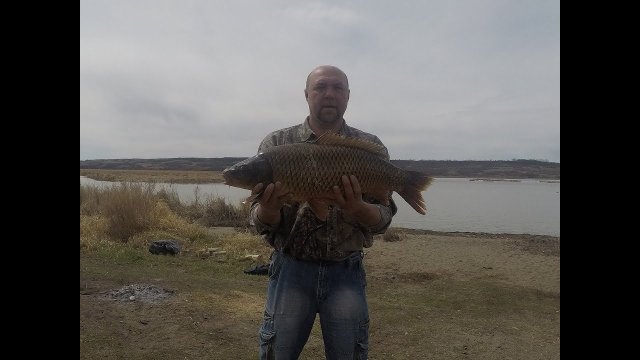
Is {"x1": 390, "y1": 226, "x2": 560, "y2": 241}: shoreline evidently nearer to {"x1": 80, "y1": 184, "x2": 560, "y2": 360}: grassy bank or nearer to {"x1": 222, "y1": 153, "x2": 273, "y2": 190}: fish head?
{"x1": 80, "y1": 184, "x2": 560, "y2": 360}: grassy bank

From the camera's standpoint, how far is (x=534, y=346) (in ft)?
20.2

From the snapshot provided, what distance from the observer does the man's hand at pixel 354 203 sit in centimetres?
306

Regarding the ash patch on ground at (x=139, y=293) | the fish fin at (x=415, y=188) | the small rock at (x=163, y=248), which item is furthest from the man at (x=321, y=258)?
the small rock at (x=163, y=248)

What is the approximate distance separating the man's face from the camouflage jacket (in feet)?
2.00

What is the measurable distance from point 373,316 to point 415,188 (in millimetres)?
3749

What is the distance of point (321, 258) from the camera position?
3135 millimetres

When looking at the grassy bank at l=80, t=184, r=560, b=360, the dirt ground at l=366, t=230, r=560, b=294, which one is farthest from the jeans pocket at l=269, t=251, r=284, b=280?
the dirt ground at l=366, t=230, r=560, b=294

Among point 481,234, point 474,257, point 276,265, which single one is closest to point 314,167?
point 276,265

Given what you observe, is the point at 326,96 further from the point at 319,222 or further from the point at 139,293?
the point at 139,293

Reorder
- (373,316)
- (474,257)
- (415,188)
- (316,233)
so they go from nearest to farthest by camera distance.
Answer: (316,233), (415,188), (373,316), (474,257)
